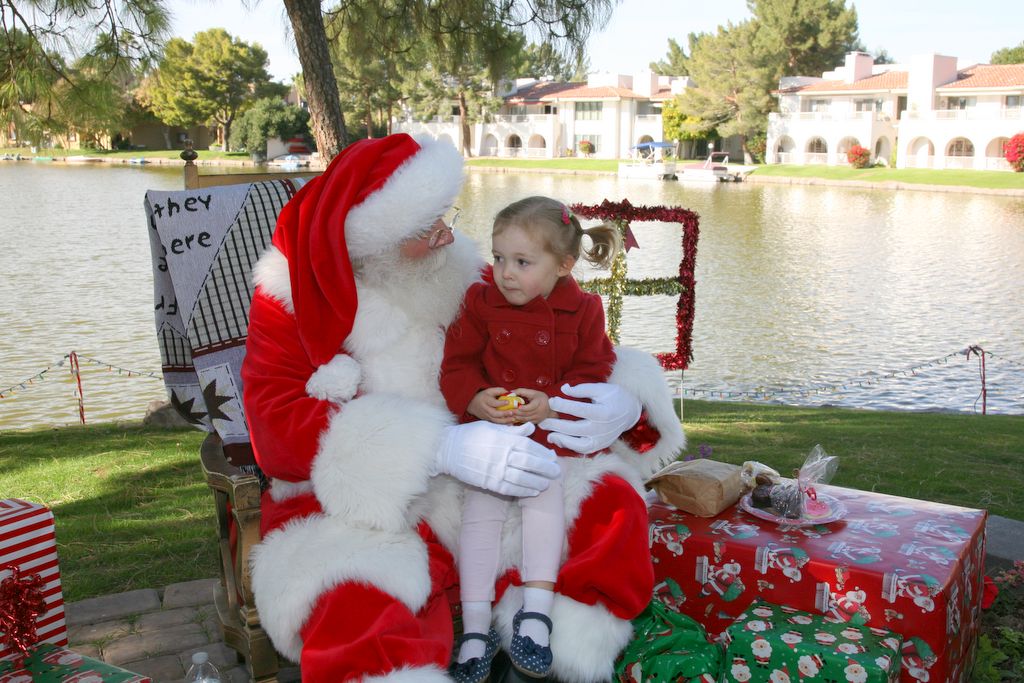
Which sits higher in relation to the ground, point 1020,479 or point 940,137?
point 940,137

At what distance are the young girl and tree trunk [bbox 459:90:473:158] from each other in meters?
41.9

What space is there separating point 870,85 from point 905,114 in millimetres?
3041

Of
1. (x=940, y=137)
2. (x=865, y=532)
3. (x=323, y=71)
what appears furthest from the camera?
(x=940, y=137)

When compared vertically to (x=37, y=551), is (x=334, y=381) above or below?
above

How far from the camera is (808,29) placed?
4625 cm

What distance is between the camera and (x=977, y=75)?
37812 mm

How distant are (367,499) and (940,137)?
39.2 m

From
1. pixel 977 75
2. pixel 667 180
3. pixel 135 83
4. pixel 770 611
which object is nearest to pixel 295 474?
pixel 770 611

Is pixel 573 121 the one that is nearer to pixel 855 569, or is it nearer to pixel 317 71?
pixel 317 71

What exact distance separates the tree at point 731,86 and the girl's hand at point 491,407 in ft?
134

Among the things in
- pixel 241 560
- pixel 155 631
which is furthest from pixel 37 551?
pixel 155 631

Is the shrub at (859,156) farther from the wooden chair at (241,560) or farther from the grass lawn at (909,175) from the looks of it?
the wooden chair at (241,560)

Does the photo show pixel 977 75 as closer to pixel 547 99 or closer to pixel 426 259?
pixel 547 99

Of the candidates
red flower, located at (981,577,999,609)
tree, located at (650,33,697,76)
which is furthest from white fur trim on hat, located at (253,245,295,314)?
tree, located at (650,33,697,76)
